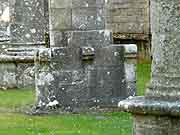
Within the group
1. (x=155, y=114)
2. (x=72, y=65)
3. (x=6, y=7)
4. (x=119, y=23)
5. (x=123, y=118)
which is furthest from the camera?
(x=119, y=23)

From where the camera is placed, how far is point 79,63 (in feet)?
41.9

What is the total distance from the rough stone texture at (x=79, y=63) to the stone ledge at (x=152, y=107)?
573cm

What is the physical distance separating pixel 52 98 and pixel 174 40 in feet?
20.2

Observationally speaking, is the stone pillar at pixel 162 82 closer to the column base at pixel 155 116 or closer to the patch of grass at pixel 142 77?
the column base at pixel 155 116

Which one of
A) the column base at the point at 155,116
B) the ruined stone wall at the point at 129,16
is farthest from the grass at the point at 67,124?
the ruined stone wall at the point at 129,16

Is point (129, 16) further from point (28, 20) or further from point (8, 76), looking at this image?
point (8, 76)

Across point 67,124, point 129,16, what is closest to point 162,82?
point 67,124

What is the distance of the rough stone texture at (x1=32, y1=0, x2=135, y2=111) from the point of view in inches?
496

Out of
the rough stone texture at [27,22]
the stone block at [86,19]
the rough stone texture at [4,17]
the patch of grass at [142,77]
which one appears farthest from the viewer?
the rough stone texture at [4,17]

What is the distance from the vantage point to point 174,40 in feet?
22.0

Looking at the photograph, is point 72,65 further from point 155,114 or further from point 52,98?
point 155,114

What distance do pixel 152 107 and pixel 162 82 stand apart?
304mm

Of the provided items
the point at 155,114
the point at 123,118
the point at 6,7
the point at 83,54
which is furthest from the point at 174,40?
the point at 6,7

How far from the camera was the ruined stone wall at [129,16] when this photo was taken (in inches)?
1066
